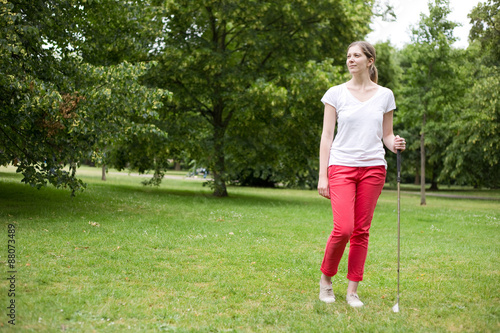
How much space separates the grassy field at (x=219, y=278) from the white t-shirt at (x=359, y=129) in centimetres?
139

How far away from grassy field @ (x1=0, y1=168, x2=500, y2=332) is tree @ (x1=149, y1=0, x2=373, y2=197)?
7333 millimetres

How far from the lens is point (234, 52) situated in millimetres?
18703

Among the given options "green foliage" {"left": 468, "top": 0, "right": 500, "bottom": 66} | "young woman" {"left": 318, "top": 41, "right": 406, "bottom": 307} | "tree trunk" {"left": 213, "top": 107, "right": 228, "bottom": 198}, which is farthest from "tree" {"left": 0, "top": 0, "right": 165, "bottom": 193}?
"green foliage" {"left": 468, "top": 0, "right": 500, "bottom": 66}

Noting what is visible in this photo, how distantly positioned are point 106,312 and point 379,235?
7.19 metres

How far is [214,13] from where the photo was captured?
55.1ft

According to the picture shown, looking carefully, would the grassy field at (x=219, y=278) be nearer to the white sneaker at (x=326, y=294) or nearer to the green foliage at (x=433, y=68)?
the white sneaker at (x=326, y=294)

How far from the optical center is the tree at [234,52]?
54.6 feet

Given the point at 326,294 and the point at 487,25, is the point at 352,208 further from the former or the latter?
the point at 487,25

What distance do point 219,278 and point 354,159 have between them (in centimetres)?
216

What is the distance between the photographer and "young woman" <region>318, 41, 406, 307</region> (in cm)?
446

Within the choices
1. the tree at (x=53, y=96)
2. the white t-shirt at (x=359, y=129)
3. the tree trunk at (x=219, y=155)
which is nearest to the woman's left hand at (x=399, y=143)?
the white t-shirt at (x=359, y=129)

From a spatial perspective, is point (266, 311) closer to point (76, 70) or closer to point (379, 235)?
point (379, 235)

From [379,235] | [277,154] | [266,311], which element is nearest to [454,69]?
[277,154]

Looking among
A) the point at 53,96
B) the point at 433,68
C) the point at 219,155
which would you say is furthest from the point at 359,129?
the point at 433,68
